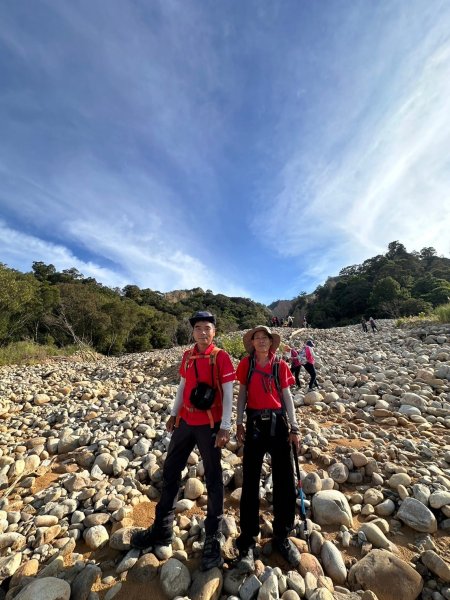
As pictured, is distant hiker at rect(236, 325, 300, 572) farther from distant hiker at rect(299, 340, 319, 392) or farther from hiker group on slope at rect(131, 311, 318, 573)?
distant hiker at rect(299, 340, 319, 392)

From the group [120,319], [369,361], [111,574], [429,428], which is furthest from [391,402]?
[120,319]

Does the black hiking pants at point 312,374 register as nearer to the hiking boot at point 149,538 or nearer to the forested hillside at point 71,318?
the hiking boot at point 149,538

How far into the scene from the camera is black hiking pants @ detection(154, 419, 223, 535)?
235cm

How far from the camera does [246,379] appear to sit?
2682 mm

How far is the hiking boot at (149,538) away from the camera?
238 cm

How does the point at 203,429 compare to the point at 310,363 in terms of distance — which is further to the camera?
the point at 310,363

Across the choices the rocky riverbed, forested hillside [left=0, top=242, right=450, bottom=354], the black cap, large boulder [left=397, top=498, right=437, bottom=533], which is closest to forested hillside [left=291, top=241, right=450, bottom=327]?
forested hillside [left=0, top=242, right=450, bottom=354]

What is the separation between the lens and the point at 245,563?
219 cm

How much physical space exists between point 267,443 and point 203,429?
2.05 feet

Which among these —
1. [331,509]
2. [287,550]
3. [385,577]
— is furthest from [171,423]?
[385,577]

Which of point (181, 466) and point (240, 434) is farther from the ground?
point (240, 434)

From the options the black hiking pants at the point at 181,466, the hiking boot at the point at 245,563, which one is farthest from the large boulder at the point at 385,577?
the black hiking pants at the point at 181,466

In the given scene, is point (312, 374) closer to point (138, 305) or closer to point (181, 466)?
point (181, 466)

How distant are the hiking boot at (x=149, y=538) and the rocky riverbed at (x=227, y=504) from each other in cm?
9
